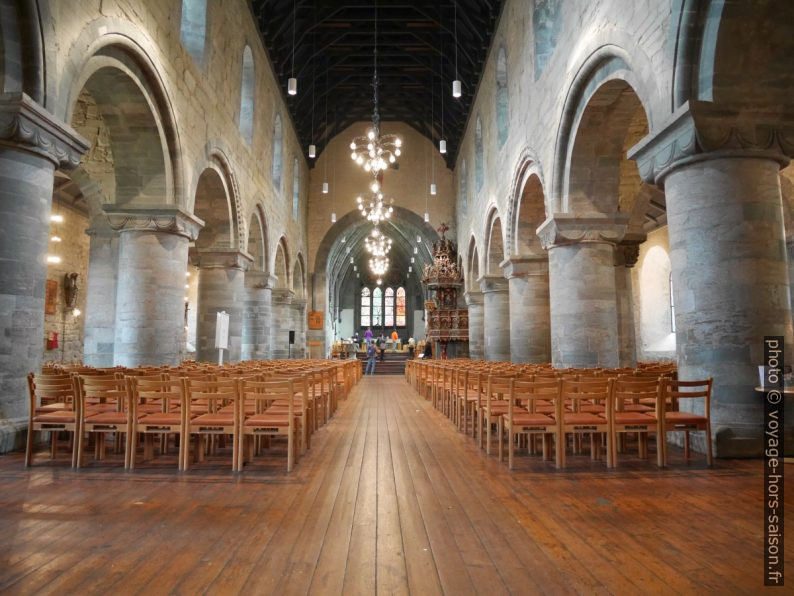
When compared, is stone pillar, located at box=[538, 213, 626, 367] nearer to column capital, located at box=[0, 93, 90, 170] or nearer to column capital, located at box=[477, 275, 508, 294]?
column capital, located at box=[477, 275, 508, 294]

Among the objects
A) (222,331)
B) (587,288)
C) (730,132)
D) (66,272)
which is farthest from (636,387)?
(66,272)

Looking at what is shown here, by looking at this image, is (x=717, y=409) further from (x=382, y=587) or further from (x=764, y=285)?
(x=382, y=587)

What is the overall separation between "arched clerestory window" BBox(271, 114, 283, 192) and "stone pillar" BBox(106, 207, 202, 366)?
8590 millimetres

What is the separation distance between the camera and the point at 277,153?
17.5 m

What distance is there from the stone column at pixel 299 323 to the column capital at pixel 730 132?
18.7m

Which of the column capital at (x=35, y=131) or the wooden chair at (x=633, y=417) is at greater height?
the column capital at (x=35, y=131)

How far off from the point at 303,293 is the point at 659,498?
66.5 feet

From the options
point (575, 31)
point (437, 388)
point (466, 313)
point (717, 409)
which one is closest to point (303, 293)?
point (466, 313)

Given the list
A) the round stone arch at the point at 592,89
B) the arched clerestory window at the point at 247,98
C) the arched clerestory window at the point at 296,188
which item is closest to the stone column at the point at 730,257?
the round stone arch at the point at 592,89

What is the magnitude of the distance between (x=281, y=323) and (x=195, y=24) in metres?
11.4

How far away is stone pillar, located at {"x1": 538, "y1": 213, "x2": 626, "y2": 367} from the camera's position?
826cm

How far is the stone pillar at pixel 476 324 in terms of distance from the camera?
17766mm

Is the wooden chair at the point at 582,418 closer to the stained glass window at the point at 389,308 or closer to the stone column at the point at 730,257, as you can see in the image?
the stone column at the point at 730,257

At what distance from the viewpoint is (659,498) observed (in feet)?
11.0
